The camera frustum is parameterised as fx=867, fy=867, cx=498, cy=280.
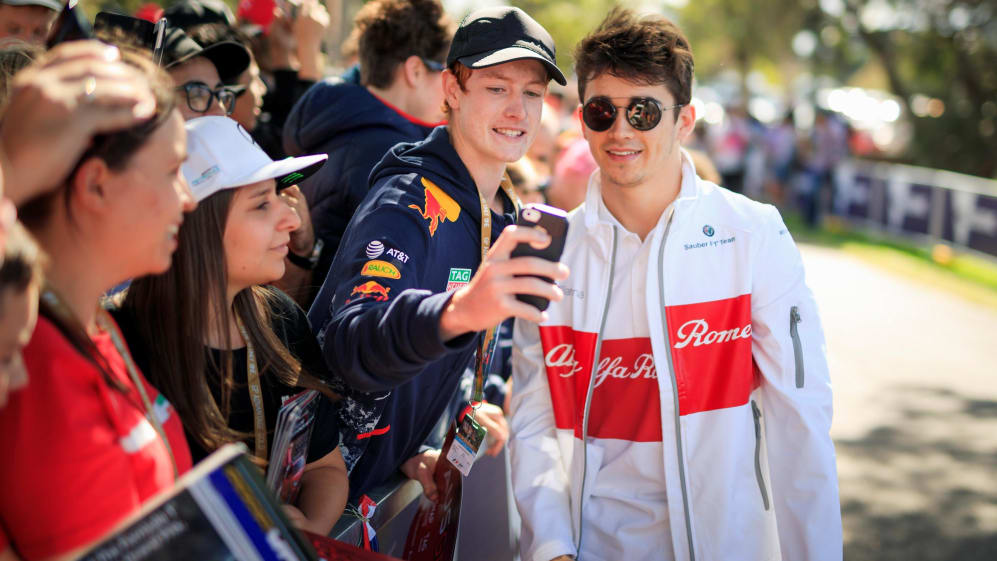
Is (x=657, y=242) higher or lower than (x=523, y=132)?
lower

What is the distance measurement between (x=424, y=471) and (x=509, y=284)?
1.37 metres

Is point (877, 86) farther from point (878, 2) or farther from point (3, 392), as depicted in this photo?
point (3, 392)

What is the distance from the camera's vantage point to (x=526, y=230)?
6.01 feet

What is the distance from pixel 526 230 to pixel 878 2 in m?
28.7

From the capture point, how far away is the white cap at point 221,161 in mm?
2240

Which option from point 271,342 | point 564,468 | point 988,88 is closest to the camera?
point 271,342

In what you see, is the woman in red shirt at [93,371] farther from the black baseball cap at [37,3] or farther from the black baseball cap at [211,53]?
the black baseball cap at [37,3]

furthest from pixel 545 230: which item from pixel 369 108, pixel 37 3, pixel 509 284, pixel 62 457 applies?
pixel 37 3

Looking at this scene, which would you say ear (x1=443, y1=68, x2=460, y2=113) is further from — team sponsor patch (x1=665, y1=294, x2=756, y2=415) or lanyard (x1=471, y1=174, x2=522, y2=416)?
team sponsor patch (x1=665, y1=294, x2=756, y2=415)

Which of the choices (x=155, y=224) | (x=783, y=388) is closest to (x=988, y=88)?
(x=783, y=388)

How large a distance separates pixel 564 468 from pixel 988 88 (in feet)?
75.7

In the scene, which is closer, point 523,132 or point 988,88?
point 523,132

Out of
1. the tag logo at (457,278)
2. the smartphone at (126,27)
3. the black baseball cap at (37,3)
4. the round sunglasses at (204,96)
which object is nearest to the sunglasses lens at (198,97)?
the round sunglasses at (204,96)

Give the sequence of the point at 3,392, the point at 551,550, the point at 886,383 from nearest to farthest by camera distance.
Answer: the point at 3,392, the point at 551,550, the point at 886,383
